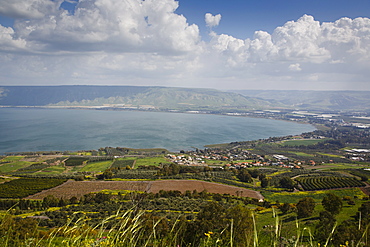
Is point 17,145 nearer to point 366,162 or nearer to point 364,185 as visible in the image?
point 364,185

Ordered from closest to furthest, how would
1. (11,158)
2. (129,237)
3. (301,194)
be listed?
(129,237), (301,194), (11,158)

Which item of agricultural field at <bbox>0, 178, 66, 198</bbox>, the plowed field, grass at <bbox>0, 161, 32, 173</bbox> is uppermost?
agricultural field at <bbox>0, 178, 66, 198</bbox>

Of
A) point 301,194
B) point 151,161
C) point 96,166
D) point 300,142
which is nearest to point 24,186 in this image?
point 96,166

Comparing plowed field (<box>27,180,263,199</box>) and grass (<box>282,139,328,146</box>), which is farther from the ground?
plowed field (<box>27,180,263,199</box>)

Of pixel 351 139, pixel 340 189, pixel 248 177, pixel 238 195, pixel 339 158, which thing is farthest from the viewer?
pixel 351 139

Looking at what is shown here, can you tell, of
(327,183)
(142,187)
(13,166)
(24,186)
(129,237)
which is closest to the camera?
(129,237)

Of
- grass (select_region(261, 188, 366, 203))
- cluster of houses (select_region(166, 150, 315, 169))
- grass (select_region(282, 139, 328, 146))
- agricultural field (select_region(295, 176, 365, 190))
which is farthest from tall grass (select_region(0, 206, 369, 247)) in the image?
grass (select_region(282, 139, 328, 146))

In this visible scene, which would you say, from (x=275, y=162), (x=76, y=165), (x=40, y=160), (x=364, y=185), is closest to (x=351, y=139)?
(x=275, y=162)

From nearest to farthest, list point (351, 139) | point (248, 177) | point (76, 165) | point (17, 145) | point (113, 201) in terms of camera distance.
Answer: point (113, 201)
point (248, 177)
point (76, 165)
point (17, 145)
point (351, 139)

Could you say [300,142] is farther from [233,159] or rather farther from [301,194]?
[301,194]

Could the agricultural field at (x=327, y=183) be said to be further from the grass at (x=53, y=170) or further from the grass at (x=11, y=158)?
the grass at (x=11, y=158)

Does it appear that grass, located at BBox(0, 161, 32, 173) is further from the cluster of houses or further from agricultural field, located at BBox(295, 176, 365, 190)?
agricultural field, located at BBox(295, 176, 365, 190)
